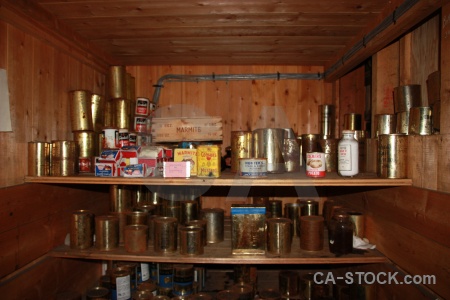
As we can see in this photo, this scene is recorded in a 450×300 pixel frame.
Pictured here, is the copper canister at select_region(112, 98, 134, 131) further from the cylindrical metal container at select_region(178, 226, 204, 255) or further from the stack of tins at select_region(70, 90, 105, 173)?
the cylindrical metal container at select_region(178, 226, 204, 255)

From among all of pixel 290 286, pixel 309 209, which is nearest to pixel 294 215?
pixel 309 209

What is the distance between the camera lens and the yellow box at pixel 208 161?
1.49 metres

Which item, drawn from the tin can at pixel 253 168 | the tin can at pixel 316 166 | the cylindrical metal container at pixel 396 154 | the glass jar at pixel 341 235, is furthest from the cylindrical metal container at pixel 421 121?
the tin can at pixel 253 168

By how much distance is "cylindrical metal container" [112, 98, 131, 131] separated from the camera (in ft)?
6.35

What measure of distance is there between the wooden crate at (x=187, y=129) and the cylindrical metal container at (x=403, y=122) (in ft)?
2.98

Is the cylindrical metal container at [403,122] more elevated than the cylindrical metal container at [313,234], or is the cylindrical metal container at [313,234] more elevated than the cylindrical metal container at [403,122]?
the cylindrical metal container at [403,122]

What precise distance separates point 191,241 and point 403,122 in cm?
112

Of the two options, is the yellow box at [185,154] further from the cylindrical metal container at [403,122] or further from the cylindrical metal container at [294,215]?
the cylindrical metal container at [403,122]

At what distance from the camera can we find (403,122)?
1.45 metres

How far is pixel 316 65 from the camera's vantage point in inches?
93.1

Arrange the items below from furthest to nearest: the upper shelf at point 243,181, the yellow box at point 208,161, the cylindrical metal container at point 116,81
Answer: the cylindrical metal container at point 116,81 < the yellow box at point 208,161 < the upper shelf at point 243,181

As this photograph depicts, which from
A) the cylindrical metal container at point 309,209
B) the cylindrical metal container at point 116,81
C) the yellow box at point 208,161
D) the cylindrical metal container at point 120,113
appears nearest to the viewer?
the yellow box at point 208,161

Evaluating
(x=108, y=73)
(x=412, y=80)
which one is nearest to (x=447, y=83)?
(x=412, y=80)

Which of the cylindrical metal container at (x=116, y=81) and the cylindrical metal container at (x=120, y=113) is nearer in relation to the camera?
the cylindrical metal container at (x=120, y=113)
